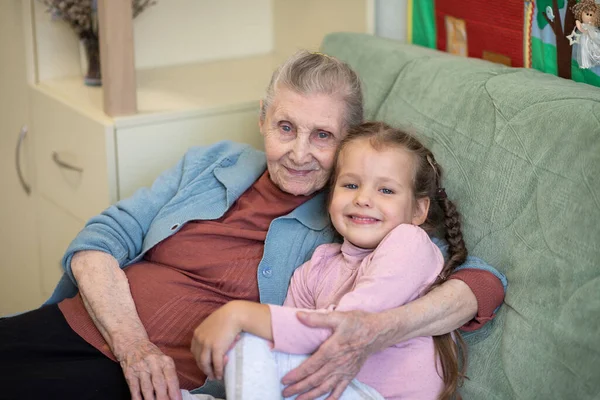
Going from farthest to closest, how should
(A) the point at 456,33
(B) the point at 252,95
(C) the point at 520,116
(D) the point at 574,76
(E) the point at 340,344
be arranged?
(B) the point at 252,95
(A) the point at 456,33
(D) the point at 574,76
(C) the point at 520,116
(E) the point at 340,344

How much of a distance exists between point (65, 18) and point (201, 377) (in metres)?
1.46

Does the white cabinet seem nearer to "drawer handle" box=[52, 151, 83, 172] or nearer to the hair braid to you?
"drawer handle" box=[52, 151, 83, 172]

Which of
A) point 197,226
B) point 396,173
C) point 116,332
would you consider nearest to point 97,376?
point 116,332

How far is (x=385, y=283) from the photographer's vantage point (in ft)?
4.90

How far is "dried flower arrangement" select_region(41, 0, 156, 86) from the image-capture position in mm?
2643

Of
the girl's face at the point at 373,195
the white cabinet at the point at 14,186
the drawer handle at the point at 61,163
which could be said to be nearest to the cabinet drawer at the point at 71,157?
the drawer handle at the point at 61,163

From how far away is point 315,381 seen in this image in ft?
4.76

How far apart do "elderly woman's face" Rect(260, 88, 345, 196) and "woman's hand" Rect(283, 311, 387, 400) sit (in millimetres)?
465

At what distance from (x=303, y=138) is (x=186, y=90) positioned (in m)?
1.01

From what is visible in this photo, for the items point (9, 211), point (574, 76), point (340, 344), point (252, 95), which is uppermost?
point (574, 76)

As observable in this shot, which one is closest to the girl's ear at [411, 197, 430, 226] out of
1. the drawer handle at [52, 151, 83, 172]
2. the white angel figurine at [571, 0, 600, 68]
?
the white angel figurine at [571, 0, 600, 68]

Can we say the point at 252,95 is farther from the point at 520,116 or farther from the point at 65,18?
the point at 520,116

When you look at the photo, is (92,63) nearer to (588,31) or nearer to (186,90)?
(186,90)

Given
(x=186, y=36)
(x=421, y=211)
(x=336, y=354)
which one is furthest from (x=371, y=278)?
(x=186, y=36)
